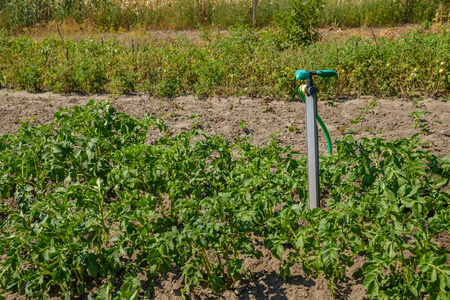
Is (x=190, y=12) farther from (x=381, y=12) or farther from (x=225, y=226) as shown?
(x=225, y=226)

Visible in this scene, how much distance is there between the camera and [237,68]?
5895 mm

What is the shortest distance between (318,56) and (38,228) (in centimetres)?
453

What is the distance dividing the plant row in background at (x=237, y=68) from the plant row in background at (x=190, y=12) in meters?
4.51

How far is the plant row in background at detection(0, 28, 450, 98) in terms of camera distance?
5.11 meters

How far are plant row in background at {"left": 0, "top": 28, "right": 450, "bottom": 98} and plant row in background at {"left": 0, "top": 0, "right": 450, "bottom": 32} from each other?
14.8 feet

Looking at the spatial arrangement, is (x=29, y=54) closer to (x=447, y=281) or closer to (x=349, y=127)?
(x=349, y=127)

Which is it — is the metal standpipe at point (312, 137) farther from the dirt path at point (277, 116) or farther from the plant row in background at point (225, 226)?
the dirt path at point (277, 116)

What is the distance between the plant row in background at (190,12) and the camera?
11180 mm

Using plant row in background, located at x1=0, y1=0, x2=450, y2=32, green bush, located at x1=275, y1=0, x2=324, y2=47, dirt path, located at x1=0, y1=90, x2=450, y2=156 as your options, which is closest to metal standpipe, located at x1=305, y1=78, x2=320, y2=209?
dirt path, located at x1=0, y1=90, x2=450, y2=156

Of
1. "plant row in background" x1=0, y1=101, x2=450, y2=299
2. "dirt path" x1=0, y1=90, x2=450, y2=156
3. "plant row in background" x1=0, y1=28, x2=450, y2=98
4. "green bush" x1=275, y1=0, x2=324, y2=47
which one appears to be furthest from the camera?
"green bush" x1=275, y1=0, x2=324, y2=47

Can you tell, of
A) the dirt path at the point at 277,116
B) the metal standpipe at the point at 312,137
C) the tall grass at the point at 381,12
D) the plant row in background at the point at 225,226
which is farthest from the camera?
the tall grass at the point at 381,12

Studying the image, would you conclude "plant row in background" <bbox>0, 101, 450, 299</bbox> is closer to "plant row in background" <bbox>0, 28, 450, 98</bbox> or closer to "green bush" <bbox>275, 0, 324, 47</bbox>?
"plant row in background" <bbox>0, 28, 450, 98</bbox>

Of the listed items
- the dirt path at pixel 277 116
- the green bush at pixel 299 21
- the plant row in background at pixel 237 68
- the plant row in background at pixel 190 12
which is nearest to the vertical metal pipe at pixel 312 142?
the dirt path at pixel 277 116

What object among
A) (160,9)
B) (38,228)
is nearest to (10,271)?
(38,228)
